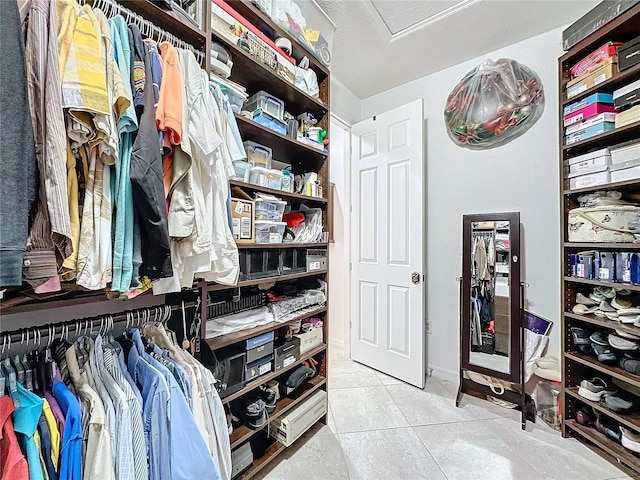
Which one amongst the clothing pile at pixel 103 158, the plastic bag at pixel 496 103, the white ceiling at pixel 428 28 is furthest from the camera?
the plastic bag at pixel 496 103

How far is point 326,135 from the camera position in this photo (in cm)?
187

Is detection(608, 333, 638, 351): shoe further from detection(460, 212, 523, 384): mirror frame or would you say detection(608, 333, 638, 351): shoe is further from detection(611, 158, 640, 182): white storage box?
detection(611, 158, 640, 182): white storage box

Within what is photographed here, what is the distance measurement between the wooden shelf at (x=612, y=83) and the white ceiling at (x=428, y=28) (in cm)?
64

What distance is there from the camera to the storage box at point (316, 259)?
1.78m

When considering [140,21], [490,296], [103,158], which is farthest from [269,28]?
[490,296]

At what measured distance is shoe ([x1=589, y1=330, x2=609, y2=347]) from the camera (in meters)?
1.65

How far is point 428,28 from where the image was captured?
2.06 meters

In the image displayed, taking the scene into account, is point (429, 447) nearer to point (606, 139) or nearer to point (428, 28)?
point (606, 139)

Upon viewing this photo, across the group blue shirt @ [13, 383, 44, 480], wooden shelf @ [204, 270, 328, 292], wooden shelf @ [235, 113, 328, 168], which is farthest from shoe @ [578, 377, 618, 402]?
blue shirt @ [13, 383, 44, 480]

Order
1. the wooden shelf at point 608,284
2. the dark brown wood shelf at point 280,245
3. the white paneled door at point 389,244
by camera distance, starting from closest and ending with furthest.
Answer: the dark brown wood shelf at point 280,245 → the wooden shelf at point 608,284 → the white paneled door at point 389,244

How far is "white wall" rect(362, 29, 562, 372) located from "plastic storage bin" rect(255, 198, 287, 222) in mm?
1609

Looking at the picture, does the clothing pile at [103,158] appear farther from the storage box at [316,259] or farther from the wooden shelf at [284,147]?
the storage box at [316,259]

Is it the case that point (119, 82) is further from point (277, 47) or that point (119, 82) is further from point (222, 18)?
point (277, 47)

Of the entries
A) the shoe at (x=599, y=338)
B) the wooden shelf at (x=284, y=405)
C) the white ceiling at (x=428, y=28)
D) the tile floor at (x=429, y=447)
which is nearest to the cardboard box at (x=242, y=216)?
the wooden shelf at (x=284, y=405)
